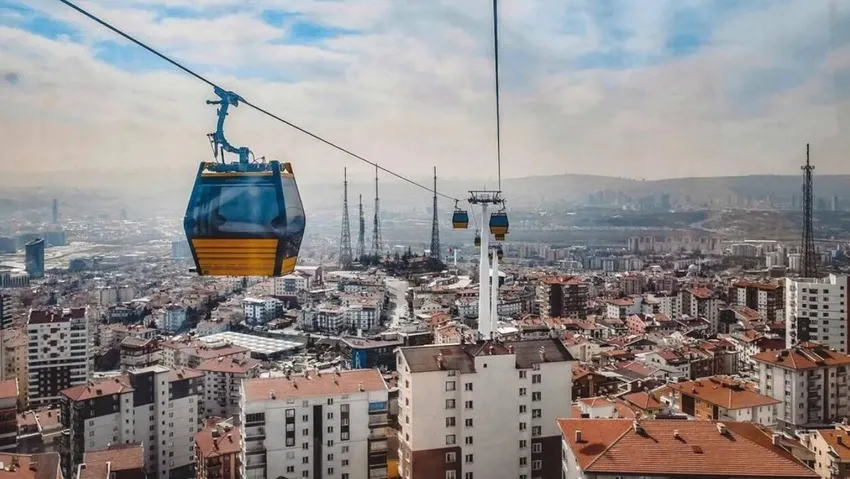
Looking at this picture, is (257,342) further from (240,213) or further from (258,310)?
(240,213)

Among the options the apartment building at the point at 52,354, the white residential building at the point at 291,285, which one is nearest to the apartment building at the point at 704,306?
the white residential building at the point at 291,285

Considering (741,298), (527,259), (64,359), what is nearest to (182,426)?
(64,359)

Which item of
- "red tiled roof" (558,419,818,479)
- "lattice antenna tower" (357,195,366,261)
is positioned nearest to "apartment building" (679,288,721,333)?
"red tiled roof" (558,419,818,479)

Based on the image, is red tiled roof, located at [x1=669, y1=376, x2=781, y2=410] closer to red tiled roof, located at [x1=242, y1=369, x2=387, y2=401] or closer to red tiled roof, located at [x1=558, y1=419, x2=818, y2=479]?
red tiled roof, located at [x1=558, y1=419, x2=818, y2=479]

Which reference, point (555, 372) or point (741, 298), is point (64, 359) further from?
point (741, 298)

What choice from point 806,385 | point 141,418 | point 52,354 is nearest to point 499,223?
point 806,385

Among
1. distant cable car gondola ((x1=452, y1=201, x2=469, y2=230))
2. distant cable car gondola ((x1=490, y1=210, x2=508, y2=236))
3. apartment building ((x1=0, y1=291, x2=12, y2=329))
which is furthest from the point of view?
apartment building ((x1=0, y1=291, x2=12, y2=329))
